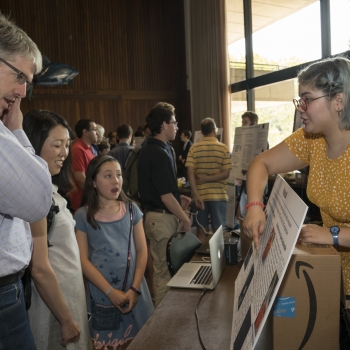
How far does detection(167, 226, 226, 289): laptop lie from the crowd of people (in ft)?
1.01

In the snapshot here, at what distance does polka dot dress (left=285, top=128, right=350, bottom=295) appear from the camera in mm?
1396

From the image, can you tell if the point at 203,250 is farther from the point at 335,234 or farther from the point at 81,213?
the point at 335,234

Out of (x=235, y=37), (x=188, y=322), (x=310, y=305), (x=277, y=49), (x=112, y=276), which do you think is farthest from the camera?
(x=235, y=37)

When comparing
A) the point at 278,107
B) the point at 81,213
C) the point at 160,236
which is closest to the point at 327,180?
the point at 81,213

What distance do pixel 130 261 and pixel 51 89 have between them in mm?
7873

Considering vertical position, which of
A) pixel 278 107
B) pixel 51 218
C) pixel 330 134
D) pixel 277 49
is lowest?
pixel 51 218

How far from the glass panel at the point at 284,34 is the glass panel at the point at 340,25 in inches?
11.8

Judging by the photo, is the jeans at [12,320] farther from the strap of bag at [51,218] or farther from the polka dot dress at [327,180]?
the polka dot dress at [327,180]

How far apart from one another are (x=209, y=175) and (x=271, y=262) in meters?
3.86

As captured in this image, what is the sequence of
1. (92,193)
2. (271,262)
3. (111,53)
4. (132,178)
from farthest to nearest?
(111,53)
(132,178)
(92,193)
(271,262)

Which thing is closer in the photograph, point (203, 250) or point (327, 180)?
point (327, 180)

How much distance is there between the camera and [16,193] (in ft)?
3.40

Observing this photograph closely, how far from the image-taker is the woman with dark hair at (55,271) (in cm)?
144

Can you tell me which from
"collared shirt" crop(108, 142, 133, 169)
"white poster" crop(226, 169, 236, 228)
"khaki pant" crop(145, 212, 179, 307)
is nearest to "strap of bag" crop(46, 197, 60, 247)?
"khaki pant" crop(145, 212, 179, 307)
